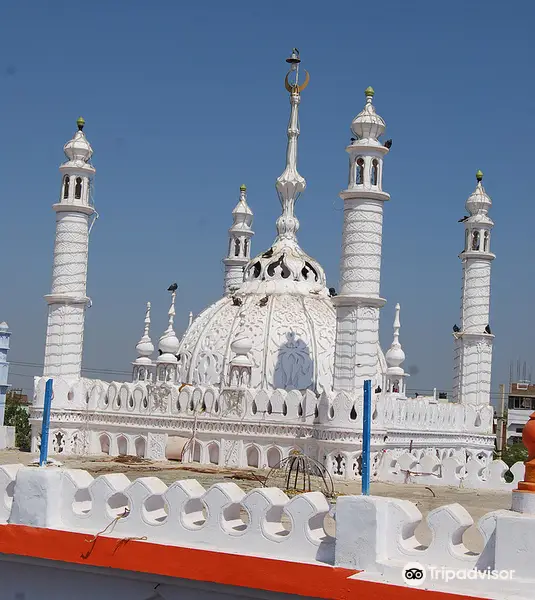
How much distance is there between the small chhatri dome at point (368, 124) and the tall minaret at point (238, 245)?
37.0 ft

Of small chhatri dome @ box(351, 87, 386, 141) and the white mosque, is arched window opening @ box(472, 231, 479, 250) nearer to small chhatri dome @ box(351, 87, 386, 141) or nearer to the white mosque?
the white mosque

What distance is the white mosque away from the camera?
2292 cm

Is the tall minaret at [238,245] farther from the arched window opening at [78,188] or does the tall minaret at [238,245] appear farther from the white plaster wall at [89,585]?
the white plaster wall at [89,585]

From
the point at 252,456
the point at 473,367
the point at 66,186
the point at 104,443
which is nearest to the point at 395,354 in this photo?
the point at 473,367

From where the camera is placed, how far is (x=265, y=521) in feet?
28.1

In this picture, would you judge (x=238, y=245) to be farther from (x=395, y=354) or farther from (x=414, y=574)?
(x=414, y=574)

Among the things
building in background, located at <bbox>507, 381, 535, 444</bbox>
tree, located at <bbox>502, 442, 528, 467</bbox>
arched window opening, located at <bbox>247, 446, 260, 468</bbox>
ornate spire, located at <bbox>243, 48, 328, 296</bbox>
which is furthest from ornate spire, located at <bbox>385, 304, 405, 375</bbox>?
building in background, located at <bbox>507, 381, 535, 444</bbox>

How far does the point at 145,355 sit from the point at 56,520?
19.7 m

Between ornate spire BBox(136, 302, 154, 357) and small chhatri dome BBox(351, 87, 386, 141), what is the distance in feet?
31.1

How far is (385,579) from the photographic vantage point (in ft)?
25.3

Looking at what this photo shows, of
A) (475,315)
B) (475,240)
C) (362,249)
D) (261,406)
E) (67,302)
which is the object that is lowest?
(261,406)

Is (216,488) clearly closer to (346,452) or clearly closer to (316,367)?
(346,452)

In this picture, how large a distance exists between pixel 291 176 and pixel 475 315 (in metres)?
7.08

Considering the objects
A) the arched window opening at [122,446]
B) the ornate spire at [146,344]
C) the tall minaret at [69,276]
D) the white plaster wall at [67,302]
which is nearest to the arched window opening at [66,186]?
the tall minaret at [69,276]
